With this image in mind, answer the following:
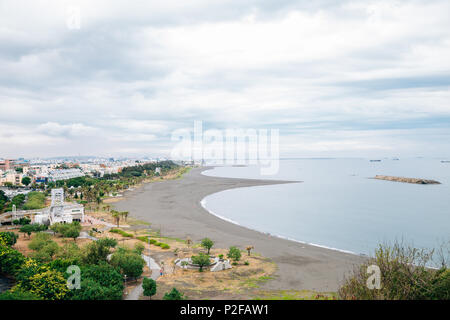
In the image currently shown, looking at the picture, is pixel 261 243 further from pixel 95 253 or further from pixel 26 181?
pixel 26 181

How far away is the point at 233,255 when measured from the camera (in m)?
33.5

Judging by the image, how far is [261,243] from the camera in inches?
1722

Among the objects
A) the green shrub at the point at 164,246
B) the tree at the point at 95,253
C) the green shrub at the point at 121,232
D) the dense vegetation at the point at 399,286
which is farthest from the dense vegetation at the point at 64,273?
the dense vegetation at the point at 399,286

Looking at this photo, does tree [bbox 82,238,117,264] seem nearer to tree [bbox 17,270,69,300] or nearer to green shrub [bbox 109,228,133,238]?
tree [bbox 17,270,69,300]

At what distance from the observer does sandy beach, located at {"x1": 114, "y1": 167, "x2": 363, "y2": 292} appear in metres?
29.6

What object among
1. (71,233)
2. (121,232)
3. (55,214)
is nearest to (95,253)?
(71,233)

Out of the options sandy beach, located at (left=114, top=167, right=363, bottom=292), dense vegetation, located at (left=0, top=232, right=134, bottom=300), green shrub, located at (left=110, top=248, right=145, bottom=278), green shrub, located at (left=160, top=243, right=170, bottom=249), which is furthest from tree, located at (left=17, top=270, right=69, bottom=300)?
green shrub, located at (left=160, top=243, right=170, bottom=249)

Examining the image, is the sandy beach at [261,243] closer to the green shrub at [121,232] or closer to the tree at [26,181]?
the green shrub at [121,232]

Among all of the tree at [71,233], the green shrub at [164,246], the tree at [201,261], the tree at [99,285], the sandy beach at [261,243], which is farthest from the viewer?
the tree at [71,233]

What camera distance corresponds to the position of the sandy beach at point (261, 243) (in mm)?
29641

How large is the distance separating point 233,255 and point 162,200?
5301 cm

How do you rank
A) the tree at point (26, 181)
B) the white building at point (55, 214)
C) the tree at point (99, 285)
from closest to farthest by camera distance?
the tree at point (99, 285) < the white building at point (55, 214) < the tree at point (26, 181)
